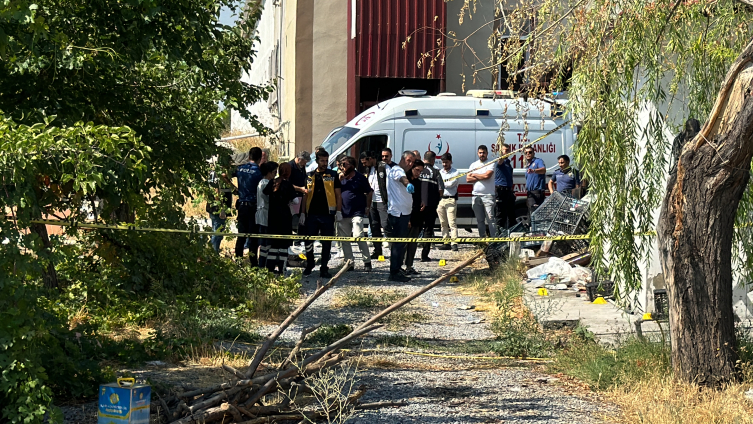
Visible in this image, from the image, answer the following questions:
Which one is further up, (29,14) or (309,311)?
(29,14)

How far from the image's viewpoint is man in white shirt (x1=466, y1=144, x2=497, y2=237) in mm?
15383

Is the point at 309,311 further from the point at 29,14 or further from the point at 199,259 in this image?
the point at 29,14

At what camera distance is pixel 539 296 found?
35.7ft

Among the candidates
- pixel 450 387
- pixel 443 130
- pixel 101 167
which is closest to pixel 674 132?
pixel 450 387

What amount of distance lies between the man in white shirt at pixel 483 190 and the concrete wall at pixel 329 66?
8698mm

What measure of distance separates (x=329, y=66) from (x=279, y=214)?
460 inches

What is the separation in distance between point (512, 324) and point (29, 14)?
20.5ft

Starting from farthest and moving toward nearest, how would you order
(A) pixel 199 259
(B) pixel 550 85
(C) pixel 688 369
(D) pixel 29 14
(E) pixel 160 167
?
(A) pixel 199 259 < (E) pixel 160 167 < (B) pixel 550 85 < (C) pixel 688 369 < (D) pixel 29 14

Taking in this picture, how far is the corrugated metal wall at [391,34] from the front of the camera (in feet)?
73.2

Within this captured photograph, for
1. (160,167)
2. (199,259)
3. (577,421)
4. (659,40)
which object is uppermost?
(659,40)

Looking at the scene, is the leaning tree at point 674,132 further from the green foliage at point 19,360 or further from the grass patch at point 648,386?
the green foliage at point 19,360

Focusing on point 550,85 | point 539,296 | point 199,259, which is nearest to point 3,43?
point 550,85

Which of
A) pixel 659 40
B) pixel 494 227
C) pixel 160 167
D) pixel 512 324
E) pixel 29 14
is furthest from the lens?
pixel 494 227

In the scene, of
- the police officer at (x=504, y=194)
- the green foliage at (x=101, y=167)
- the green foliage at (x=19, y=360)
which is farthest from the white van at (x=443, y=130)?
the green foliage at (x=19, y=360)
